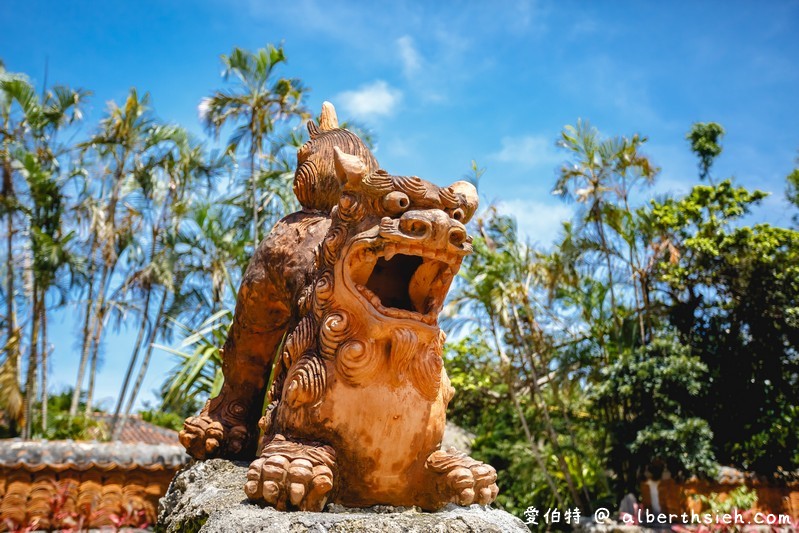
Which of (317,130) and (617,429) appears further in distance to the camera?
(617,429)

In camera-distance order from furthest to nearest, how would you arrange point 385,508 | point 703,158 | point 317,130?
point 703,158 → point 317,130 → point 385,508

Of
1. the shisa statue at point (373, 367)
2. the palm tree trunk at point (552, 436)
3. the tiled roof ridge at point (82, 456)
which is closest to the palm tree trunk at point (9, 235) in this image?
the tiled roof ridge at point (82, 456)

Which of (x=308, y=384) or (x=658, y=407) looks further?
(x=658, y=407)

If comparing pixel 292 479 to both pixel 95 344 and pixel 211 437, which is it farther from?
pixel 95 344

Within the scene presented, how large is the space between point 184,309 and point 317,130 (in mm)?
9105

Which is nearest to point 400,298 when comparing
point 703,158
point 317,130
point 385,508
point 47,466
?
point 385,508

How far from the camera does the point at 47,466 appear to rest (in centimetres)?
581

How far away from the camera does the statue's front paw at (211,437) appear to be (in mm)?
2717

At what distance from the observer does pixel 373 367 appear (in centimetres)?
203

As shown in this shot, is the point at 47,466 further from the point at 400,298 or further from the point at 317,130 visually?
the point at 400,298

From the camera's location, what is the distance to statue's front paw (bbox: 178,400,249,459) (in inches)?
107

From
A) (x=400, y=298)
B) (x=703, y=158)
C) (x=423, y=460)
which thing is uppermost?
(x=703, y=158)

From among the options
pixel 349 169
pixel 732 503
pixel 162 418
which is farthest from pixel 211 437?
pixel 162 418

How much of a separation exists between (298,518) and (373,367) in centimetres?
49
